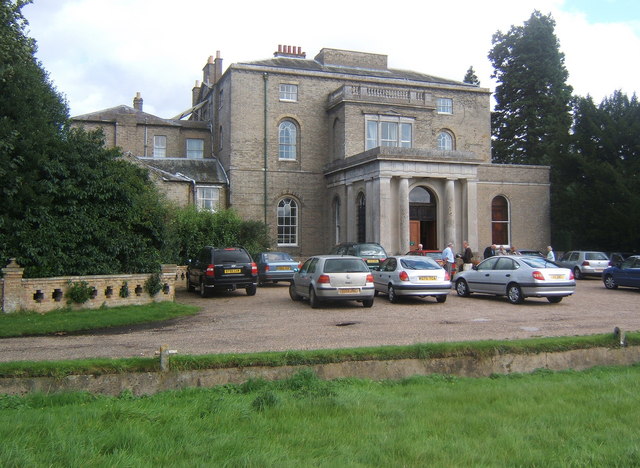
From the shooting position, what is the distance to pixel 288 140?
39781 millimetres

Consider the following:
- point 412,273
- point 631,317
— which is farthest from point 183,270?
point 631,317

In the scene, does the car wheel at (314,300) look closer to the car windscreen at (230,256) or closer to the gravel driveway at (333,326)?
the gravel driveway at (333,326)

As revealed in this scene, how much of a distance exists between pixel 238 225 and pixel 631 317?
20778mm

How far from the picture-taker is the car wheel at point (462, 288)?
20.5 meters

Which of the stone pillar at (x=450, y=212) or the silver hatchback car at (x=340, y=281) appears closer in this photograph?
the silver hatchback car at (x=340, y=281)

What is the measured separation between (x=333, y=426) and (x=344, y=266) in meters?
11.3

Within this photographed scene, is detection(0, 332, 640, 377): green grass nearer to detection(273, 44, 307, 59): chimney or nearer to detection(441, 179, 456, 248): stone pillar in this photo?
detection(441, 179, 456, 248): stone pillar

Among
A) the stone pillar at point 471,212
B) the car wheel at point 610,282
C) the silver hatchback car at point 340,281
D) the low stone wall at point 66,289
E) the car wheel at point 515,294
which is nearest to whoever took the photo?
the low stone wall at point 66,289

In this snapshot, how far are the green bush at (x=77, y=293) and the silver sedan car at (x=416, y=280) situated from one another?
9.20m

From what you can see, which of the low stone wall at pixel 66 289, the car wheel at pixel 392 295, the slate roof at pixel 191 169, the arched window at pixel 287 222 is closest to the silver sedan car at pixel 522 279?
the car wheel at pixel 392 295

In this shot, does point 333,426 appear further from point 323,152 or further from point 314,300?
point 323,152

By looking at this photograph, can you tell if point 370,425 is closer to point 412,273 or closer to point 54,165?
point 412,273

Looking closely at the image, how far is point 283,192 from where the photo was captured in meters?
39.2

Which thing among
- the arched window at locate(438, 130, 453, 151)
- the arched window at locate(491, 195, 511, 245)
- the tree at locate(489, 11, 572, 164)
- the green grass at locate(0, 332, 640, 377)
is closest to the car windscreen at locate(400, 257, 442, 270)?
the green grass at locate(0, 332, 640, 377)
